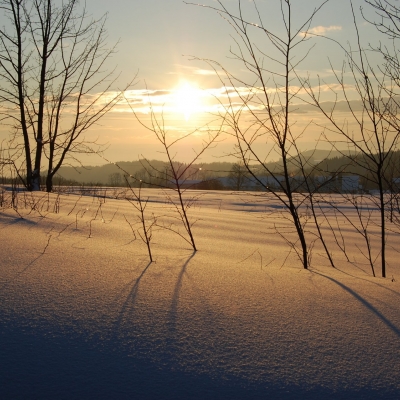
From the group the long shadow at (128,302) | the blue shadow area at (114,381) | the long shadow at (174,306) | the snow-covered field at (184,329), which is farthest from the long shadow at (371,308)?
the long shadow at (128,302)

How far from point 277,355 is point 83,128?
7.56 metres

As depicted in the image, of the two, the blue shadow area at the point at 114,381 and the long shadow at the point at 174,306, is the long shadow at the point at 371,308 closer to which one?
the blue shadow area at the point at 114,381

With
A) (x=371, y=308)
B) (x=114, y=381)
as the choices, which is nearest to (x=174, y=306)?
(x=114, y=381)

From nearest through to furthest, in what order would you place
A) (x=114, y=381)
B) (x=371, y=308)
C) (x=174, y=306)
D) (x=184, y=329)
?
1. (x=114, y=381)
2. (x=184, y=329)
3. (x=174, y=306)
4. (x=371, y=308)

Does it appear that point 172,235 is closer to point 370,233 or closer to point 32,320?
point 32,320

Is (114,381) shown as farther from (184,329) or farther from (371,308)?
(371,308)

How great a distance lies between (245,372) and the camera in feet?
4.07

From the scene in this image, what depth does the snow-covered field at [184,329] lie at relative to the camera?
46.2 inches

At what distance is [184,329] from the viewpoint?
1499 millimetres

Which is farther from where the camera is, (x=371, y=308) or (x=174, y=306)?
(x=371, y=308)

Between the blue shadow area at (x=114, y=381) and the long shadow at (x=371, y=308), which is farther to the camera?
the long shadow at (x=371, y=308)

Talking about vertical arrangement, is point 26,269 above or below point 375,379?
above

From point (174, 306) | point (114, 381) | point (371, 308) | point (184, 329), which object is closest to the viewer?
point (114, 381)

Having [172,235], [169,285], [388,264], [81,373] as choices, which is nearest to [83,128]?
[172,235]
